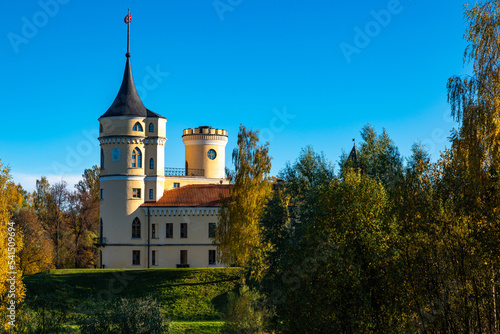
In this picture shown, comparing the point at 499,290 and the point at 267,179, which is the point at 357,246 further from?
the point at 267,179

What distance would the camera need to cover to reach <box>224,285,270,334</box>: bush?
3372 centimetres

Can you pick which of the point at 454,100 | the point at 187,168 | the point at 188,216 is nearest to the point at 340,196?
the point at 454,100

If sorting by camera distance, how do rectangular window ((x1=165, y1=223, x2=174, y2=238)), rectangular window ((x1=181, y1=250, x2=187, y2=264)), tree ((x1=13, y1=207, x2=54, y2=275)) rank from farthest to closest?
rectangular window ((x1=165, y1=223, x2=174, y2=238)) → rectangular window ((x1=181, y1=250, x2=187, y2=264)) → tree ((x1=13, y1=207, x2=54, y2=275))

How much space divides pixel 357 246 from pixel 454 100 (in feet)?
21.3

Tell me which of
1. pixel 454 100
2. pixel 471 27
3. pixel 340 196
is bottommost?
pixel 340 196

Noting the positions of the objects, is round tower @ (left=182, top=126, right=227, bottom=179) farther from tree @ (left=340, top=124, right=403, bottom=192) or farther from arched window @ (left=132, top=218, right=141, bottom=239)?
tree @ (left=340, top=124, right=403, bottom=192)

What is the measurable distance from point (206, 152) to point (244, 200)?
71.7ft

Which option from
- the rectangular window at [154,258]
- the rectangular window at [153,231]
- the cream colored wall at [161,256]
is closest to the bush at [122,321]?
the cream colored wall at [161,256]

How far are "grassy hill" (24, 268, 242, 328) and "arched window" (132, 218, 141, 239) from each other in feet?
24.2

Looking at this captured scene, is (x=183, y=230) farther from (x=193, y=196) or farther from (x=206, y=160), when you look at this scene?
(x=206, y=160)

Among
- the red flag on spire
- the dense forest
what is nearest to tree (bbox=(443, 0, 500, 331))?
the dense forest

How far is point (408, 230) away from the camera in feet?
79.6

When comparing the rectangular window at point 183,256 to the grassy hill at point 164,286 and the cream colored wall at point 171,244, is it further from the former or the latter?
the grassy hill at point 164,286

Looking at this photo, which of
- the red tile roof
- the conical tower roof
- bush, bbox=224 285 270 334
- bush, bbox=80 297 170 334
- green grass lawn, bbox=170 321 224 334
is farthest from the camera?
the red tile roof
